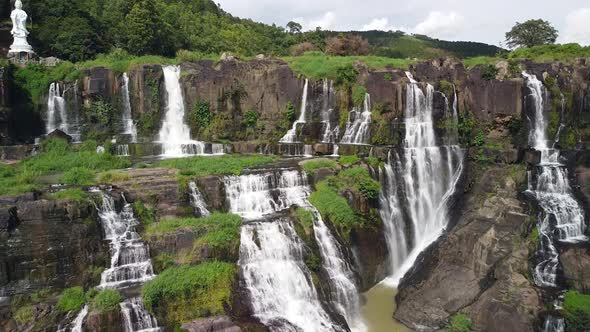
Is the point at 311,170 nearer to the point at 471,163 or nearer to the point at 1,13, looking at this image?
the point at 471,163

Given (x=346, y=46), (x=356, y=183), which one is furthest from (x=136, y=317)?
(x=346, y=46)

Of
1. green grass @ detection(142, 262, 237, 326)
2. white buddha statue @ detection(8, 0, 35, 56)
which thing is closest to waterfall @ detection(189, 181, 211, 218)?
green grass @ detection(142, 262, 237, 326)

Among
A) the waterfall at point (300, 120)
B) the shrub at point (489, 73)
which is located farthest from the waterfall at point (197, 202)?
the shrub at point (489, 73)

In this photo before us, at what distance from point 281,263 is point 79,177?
852cm

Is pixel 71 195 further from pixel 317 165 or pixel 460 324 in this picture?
pixel 460 324

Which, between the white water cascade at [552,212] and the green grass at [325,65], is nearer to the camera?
the white water cascade at [552,212]

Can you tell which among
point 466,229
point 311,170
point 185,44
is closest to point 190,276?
point 311,170

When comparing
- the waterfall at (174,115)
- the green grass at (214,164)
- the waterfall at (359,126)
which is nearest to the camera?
the green grass at (214,164)

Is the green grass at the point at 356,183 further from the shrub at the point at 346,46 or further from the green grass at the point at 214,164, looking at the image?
the shrub at the point at 346,46

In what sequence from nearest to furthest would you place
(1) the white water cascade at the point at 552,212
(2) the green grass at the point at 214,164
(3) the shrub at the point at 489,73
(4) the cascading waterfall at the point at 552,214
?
(4) the cascading waterfall at the point at 552,214, (1) the white water cascade at the point at 552,212, (2) the green grass at the point at 214,164, (3) the shrub at the point at 489,73

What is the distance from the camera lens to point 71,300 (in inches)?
462

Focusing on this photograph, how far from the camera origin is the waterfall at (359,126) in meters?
23.8

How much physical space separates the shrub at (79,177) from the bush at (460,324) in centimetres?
1362

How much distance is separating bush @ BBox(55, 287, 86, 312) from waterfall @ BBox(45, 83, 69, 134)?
1554 cm
